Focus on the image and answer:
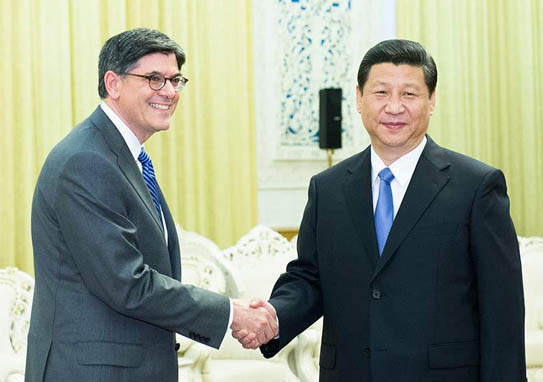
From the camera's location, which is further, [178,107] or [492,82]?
[492,82]

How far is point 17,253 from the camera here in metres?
5.37

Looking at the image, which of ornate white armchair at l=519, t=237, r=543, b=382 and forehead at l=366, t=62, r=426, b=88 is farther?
ornate white armchair at l=519, t=237, r=543, b=382

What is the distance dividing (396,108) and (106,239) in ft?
2.96

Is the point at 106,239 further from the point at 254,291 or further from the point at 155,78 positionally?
the point at 254,291

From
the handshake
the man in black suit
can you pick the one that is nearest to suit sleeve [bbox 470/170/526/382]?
the man in black suit

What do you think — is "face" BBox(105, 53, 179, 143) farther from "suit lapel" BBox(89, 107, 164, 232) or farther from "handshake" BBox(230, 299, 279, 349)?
"handshake" BBox(230, 299, 279, 349)

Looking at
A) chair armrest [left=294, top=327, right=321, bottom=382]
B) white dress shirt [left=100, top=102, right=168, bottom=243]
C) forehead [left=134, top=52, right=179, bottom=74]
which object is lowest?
chair armrest [left=294, top=327, right=321, bottom=382]

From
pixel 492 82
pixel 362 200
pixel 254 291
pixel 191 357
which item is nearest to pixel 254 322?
pixel 362 200

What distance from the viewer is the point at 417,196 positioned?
2617 mm

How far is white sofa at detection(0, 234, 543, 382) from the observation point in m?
4.54

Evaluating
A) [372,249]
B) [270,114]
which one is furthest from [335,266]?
[270,114]

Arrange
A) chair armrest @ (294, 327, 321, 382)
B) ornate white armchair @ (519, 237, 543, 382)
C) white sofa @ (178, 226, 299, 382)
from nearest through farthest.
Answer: white sofa @ (178, 226, 299, 382)
chair armrest @ (294, 327, 321, 382)
ornate white armchair @ (519, 237, 543, 382)

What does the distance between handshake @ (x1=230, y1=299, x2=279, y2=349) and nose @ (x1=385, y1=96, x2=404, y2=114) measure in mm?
760

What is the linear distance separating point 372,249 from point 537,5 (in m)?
5.32
